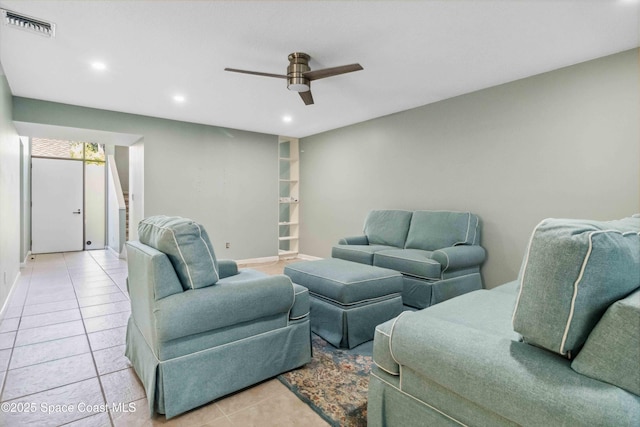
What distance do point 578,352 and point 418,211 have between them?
11.1 ft

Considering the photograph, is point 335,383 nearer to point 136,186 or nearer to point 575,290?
point 575,290

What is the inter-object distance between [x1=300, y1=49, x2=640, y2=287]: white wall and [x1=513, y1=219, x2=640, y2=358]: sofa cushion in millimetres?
2592

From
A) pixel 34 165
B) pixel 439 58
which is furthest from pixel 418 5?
pixel 34 165

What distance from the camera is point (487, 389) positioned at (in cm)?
101

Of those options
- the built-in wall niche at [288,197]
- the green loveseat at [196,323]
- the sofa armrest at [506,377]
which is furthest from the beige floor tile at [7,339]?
the built-in wall niche at [288,197]

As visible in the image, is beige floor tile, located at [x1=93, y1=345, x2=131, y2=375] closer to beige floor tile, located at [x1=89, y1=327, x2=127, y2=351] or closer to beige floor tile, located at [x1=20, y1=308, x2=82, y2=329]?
beige floor tile, located at [x1=89, y1=327, x2=127, y2=351]

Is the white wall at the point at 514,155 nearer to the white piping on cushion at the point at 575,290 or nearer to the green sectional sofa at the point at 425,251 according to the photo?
the green sectional sofa at the point at 425,251

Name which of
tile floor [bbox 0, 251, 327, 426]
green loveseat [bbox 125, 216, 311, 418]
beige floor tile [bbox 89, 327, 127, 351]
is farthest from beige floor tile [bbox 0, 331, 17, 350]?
green loveseat [bbox 125, 216, 311, 418]

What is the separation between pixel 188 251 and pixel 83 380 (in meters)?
1.18

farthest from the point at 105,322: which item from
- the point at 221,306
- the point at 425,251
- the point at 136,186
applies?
the point at 425,251

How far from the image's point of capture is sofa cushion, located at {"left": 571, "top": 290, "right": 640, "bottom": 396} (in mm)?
806

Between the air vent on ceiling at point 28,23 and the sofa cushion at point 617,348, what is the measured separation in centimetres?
360

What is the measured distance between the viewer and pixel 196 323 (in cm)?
164

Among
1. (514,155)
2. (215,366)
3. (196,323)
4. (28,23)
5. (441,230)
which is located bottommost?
(215,366)
